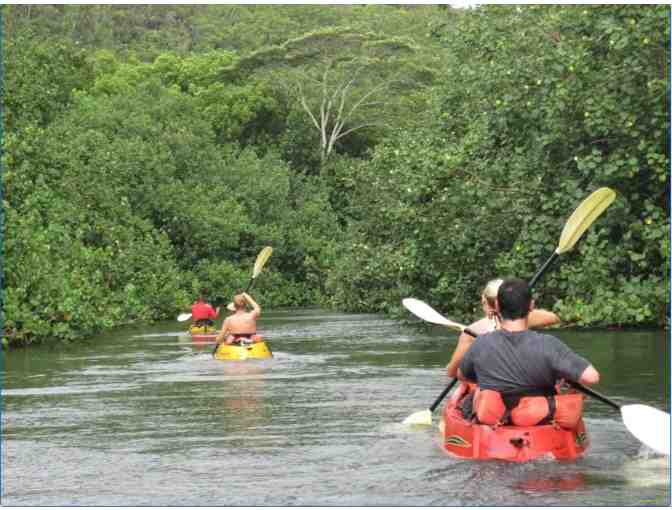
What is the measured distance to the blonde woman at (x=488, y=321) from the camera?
10336 millimetres

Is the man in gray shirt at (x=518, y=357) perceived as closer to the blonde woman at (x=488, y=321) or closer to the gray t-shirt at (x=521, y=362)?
the gray t-shirt at (x=521, y=362)

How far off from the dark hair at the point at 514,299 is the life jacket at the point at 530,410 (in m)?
0.60

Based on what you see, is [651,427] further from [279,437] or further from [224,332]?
[224,332]

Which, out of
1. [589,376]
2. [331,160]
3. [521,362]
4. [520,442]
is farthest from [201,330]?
[331,160]

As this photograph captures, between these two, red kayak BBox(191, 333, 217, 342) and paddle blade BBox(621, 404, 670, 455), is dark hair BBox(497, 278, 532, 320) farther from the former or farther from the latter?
red kayak BBox(191, 333, 217, 342)

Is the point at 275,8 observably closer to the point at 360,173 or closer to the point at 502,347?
the point at 360,173

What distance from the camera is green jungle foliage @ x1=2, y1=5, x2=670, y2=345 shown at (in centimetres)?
2102

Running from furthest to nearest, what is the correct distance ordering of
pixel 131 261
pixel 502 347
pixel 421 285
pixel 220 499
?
pixel 131 261, pixel 421 285, pixel 502 347, pixel 220 499

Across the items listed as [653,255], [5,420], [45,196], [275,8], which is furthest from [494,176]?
[275,8]

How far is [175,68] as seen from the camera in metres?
57.0

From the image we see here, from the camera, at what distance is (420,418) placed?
1241 cm

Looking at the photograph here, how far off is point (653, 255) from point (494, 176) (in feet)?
11.1

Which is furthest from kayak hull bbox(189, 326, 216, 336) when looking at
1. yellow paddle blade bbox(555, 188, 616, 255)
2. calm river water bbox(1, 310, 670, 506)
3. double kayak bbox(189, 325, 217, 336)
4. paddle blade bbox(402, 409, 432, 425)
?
yellow paddle blade bbox(555, 188, 616, 255)

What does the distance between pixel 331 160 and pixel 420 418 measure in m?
43.2
